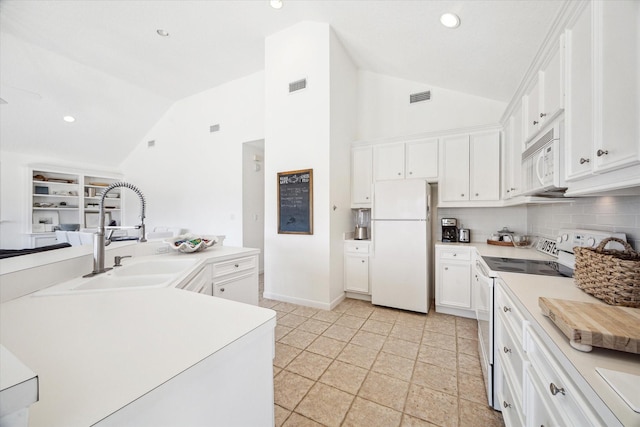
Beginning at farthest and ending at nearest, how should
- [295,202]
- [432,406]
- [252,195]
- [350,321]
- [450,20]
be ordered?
1. [252,195]
2. [295,202]
3. [350,321]
4. [450,20]
5. [432,406]

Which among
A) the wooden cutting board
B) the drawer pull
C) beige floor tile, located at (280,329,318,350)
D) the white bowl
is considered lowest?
beige floor tile, located at (280,329,318,350)

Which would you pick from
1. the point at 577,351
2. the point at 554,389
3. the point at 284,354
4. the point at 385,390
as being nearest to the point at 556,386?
the point at 554,389

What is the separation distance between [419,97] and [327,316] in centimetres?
324

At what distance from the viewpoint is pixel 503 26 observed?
2051 millimetres

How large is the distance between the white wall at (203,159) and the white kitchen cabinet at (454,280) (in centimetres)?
331

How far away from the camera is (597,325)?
740mm

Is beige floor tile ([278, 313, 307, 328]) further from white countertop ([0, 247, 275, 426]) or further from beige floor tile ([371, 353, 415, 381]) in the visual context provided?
white countertop ([0, 247, 275, 426])

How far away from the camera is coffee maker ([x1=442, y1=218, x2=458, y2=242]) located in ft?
10.5

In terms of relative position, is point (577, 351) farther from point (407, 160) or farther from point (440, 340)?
point (407, 160)

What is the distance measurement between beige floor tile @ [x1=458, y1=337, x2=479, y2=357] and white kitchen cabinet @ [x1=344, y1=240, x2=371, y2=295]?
1.22 m

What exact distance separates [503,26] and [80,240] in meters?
6.32

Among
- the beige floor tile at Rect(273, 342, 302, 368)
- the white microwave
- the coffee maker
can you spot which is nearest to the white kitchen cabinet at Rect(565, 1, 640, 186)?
the white microwave

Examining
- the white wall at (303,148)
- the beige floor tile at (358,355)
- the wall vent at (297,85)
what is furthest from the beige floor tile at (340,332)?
the wall vent at (297,85)

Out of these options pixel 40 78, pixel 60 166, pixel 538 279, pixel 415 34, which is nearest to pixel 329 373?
pixel 538 279
